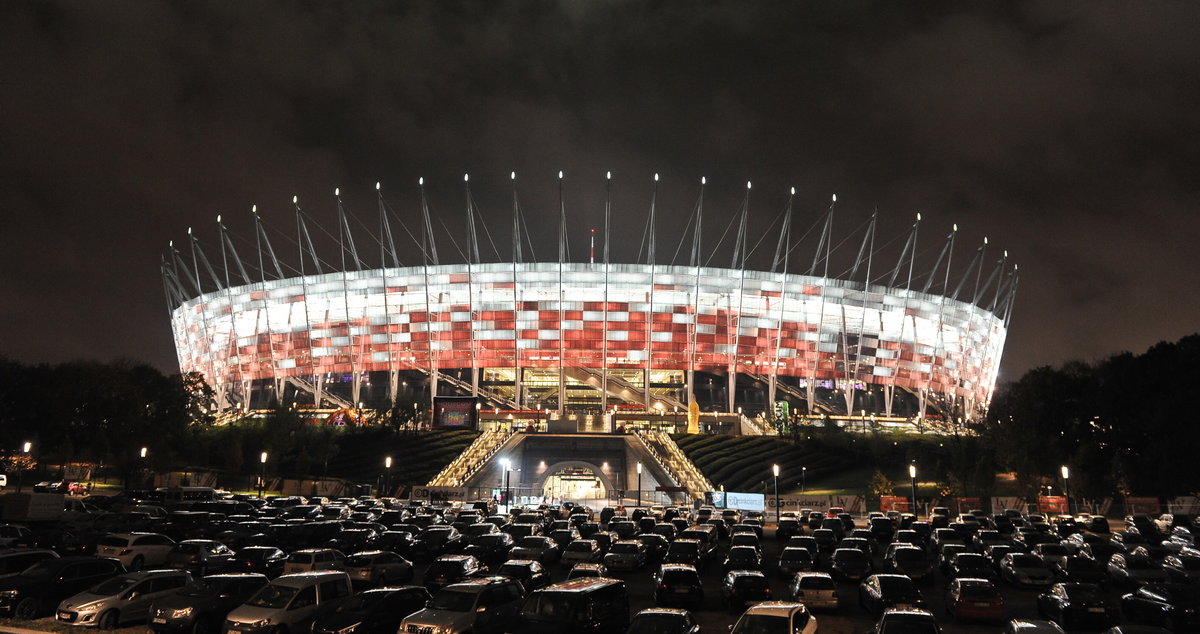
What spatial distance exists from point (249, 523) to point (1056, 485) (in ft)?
218

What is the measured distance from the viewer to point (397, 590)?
20.1m

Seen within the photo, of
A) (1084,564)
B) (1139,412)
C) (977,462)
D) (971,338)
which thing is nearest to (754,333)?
(971,338)

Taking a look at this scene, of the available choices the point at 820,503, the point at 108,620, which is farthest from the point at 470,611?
the point at 820,503

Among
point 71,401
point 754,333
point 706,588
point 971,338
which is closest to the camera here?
point 706,588

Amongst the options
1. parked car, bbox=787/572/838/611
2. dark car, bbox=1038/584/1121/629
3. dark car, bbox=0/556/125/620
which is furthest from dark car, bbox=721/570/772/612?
dark car, bbox=0/556/125/620

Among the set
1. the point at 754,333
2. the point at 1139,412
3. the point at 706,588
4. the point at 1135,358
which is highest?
the point at 754,333

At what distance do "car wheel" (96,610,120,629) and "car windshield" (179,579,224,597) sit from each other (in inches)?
64.7

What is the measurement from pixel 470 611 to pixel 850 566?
16.2 metres

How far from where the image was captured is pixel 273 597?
1931 centimetres

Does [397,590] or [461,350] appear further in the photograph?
[461,350]

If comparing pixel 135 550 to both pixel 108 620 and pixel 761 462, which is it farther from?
pixel 761 462

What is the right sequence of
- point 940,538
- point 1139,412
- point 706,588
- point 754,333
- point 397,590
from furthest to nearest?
point 754,333 → point 1139,412 → point 940,538 → point 706,588 → point 397,590

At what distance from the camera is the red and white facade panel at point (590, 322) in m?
132

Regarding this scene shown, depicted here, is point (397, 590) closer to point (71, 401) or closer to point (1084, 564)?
point (1084, 564)
